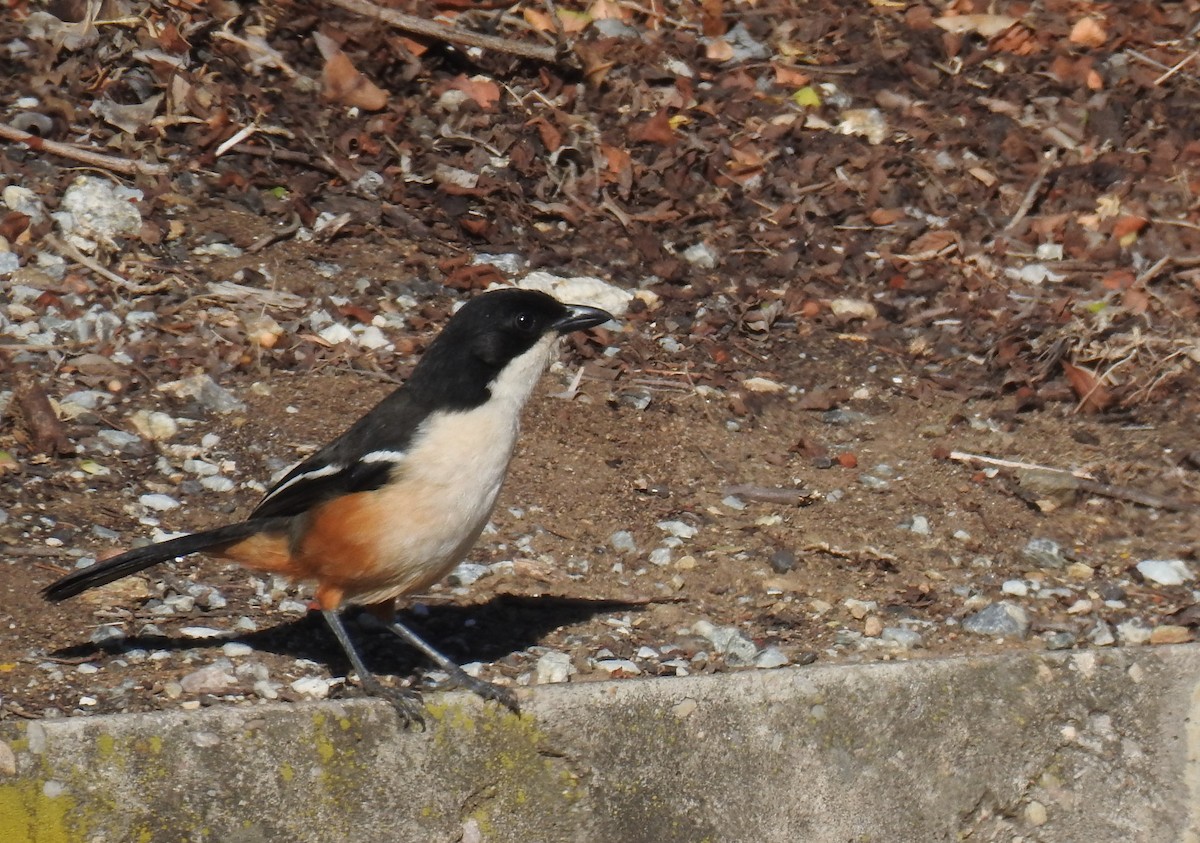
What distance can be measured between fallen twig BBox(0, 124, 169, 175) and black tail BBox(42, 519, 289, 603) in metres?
3.13

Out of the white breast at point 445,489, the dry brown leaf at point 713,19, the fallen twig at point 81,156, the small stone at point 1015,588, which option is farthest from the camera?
the dry brown leaf at point 713,19

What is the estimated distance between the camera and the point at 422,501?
16.3 ft

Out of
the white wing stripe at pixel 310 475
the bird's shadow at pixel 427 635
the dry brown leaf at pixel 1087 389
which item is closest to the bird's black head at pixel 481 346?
the white wing stripe at pixel 310 475

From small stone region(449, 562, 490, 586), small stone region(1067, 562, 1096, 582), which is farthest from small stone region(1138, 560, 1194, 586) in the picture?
small stone region(449, 562, 490, 586)

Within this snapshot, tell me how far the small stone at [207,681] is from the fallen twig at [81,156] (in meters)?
3.57

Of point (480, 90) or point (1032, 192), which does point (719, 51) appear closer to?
point (480, 90)

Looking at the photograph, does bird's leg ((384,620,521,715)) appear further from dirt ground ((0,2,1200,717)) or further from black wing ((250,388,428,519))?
black wing ((250,388,428,519))

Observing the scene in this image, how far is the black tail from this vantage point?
5055 mm

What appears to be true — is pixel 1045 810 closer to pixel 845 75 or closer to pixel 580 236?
pixel 580 236

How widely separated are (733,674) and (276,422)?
8.57ft

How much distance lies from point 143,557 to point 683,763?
6.26 feet

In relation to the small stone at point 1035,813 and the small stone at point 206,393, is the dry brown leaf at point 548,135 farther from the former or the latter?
the small stone at point 1035,813

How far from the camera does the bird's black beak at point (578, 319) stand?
5.39 meters

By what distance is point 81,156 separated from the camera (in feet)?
25.5
